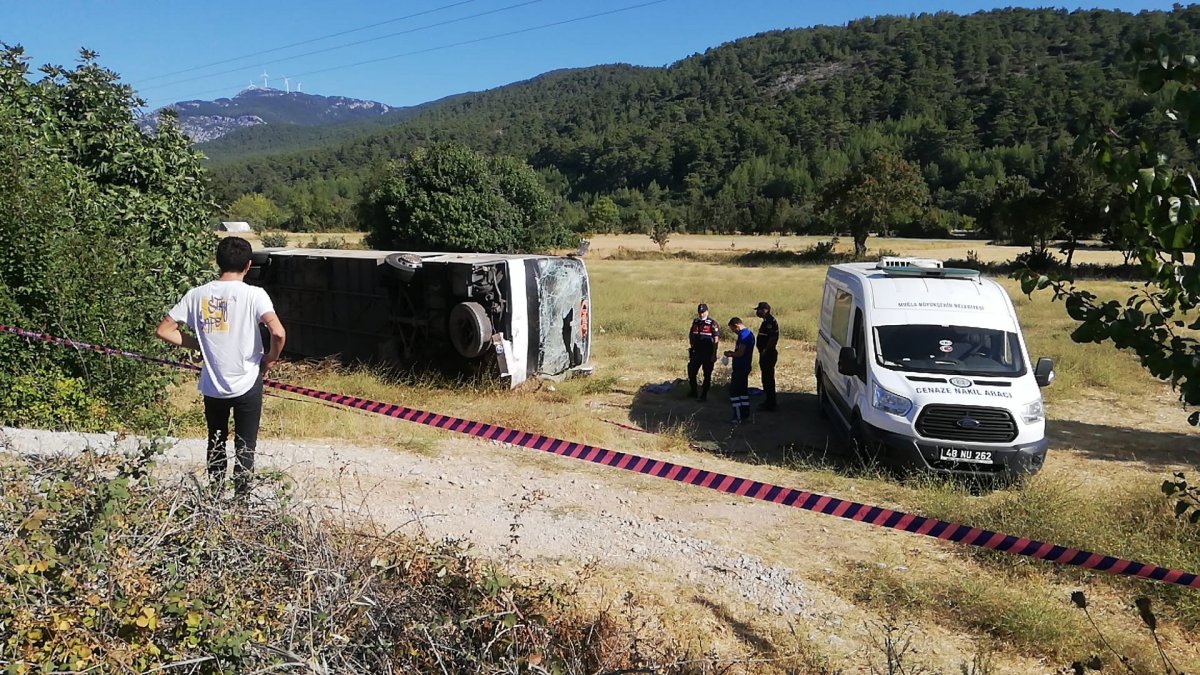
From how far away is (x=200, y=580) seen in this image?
120 inches

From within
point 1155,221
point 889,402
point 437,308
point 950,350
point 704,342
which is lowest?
point 889,402

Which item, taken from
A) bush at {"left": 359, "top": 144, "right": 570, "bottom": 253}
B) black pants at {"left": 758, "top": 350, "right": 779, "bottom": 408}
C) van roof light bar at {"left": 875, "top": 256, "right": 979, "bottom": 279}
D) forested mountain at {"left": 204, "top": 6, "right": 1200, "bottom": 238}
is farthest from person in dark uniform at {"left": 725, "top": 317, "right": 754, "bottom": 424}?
forested mountain at {"left": 204, "top": 6, "right": 1200, "bottom": 238}

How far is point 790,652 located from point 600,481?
10.3ft

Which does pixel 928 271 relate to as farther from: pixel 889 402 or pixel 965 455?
pixel 965 455

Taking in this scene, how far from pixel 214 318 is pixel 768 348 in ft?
26.8

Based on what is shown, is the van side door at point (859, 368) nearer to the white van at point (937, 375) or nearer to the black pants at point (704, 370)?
the white van at point (937, 375)

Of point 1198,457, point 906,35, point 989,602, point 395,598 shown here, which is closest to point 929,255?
point 1198,457

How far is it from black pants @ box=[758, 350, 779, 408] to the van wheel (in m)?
4.04

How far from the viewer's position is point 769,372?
11211 mm

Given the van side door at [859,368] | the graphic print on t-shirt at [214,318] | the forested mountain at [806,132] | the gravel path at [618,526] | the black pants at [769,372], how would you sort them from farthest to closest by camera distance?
the forested mountain at [806,132]
the black pants at [769,372]
the van side door at [859,368]
the gravel path at [618,526]
the graphic print on t-shirt at [214,318]

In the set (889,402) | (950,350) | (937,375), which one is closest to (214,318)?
(889,402)

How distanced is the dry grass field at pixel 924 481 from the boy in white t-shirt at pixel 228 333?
2520mm

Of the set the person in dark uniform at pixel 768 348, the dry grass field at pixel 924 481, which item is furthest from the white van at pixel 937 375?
the person in dark uniform at pixel 768 348

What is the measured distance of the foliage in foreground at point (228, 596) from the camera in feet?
8.62
